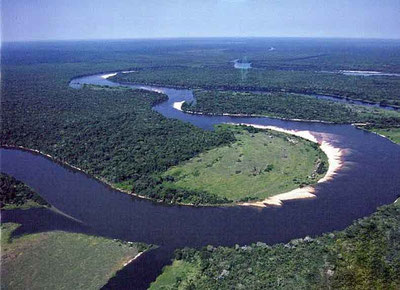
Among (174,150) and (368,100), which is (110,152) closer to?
(174,150)

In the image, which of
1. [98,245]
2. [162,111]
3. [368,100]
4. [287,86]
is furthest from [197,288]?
[287,86]

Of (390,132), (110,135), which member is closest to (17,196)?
(110,135)

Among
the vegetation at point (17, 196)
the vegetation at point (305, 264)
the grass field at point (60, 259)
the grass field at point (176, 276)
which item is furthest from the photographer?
the vegetation at point (17, 196)

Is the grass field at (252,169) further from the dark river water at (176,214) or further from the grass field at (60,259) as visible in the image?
the grass field at (60,259)

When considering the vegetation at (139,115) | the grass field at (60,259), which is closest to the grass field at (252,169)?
the vegetation at (139,115)

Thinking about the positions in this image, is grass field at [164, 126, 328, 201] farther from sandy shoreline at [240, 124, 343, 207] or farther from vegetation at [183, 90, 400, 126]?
vegetation at [183, 90, 400, 126]

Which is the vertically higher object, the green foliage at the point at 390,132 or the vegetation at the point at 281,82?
the vegetation at the point at 281,82
